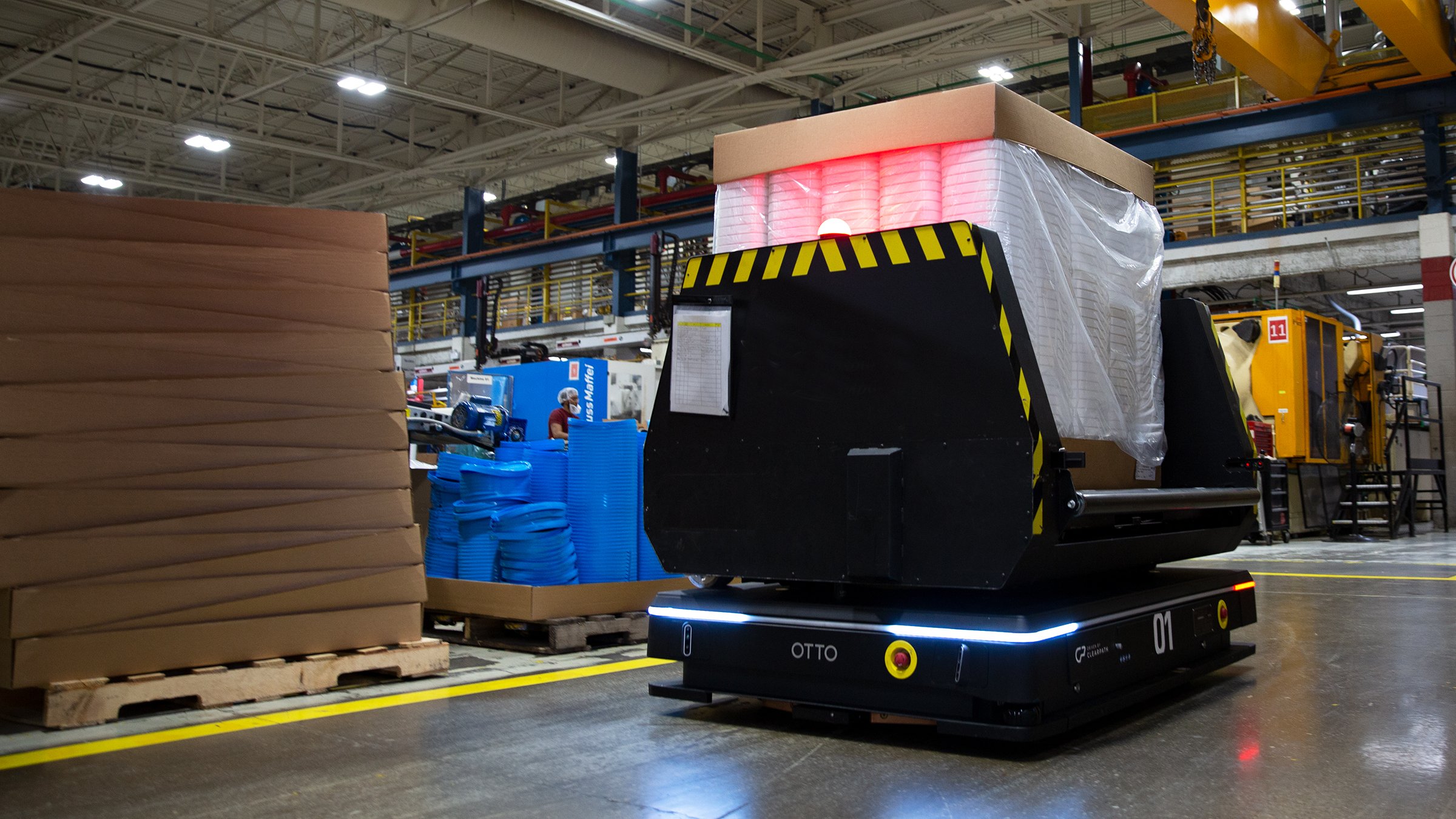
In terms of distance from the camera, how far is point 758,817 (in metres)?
2.54

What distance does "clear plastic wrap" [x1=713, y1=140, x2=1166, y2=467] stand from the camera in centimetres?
341

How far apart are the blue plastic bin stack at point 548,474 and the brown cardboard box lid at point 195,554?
1.07 metres

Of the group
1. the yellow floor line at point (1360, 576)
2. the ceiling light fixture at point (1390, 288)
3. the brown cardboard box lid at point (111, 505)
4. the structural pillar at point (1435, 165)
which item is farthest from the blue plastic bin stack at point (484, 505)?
the ceiling light fixture at point (1390, 288)

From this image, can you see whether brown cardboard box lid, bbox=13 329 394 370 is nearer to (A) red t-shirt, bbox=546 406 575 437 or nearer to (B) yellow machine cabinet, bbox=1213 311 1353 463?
(A) red t-shirt, bbox=546 406 575 437

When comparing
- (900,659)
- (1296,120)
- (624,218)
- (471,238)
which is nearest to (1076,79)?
(1296,120)

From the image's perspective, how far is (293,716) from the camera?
146 inches

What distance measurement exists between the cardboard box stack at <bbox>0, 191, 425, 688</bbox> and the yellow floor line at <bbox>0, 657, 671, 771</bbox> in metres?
0.34

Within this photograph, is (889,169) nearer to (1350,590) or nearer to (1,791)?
(1,791)

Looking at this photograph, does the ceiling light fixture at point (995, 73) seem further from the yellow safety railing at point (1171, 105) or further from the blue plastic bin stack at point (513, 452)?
the blue plastic bin stack at point (513, 452)

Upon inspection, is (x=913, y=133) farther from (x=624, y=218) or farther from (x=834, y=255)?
(x=624, y=218)

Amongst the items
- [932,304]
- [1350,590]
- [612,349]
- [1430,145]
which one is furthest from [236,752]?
[612,349]

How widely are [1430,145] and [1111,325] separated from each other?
12544mm

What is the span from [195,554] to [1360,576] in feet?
27.5

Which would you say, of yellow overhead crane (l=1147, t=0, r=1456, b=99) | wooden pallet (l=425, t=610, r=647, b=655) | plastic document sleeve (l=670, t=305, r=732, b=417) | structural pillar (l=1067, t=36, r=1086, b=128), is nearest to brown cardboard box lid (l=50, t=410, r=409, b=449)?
wooden pallet (l=425, t=610, r=647, b=655)
